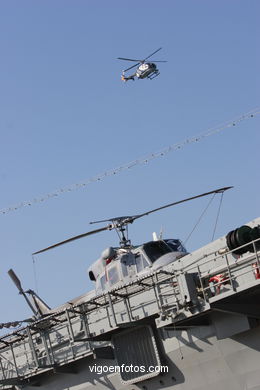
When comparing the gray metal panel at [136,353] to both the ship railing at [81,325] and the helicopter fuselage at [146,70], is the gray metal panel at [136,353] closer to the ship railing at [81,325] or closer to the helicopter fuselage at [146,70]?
the ship railing at [81,325]

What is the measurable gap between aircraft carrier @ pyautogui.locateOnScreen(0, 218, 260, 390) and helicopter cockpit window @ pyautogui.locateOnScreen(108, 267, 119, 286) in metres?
0.10

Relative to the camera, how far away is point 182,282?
931 inches

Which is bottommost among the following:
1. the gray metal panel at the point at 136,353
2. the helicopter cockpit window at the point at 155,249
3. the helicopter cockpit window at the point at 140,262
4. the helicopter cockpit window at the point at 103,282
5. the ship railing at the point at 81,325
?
the gray metal panel at the point at 136,353

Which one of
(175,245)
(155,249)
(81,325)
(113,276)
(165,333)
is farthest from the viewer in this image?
(175,245)

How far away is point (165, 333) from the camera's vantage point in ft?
85.1

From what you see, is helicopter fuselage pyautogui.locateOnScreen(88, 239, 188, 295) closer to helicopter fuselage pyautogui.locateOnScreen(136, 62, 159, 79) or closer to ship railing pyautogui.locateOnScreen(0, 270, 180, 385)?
ship railing pyautogui.locateOnScreen(0, 270, 180, 385)

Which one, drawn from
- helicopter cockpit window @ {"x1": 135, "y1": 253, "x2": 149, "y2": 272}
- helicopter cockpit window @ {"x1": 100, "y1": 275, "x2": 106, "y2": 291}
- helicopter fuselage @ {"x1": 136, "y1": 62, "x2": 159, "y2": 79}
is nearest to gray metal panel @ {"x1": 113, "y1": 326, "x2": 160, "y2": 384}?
helicopter cockpit window @ {"x1": 135, "y1": 253, "x2": 149, "y2": 272}

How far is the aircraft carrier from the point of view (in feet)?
77.7

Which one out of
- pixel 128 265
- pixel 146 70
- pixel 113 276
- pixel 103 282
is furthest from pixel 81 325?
pixel 146 70

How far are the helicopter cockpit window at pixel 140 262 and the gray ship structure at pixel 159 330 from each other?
1.8 inches

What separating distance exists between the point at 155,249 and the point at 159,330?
19.4ft

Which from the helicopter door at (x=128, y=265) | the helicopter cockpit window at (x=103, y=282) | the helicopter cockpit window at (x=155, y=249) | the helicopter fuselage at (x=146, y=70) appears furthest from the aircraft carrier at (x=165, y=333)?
the helicopter fuselage at (x=146, y=70)

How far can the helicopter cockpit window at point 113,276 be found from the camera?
3102 cm

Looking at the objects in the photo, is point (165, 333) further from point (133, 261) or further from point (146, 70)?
point (146, 70)
